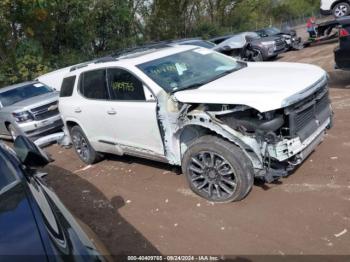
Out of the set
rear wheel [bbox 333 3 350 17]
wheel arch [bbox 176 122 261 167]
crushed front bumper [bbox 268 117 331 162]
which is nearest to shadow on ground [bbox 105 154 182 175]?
wheel arch [bbox 176 122 261 167]

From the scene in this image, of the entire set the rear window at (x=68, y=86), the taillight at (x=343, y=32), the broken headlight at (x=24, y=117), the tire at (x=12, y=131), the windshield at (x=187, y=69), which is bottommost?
the tire at (x=12, y=131)

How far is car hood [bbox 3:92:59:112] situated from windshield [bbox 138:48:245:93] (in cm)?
494

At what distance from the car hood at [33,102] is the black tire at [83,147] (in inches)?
108

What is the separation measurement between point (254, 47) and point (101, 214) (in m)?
12.6

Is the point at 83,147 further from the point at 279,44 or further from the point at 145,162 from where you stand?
the point at 279,44

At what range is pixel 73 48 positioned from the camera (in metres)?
20.0

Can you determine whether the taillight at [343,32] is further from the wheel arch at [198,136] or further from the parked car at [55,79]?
the parked car at [55,79]

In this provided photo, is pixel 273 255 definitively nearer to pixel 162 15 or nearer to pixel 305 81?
pixel 305 81

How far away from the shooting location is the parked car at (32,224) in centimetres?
226

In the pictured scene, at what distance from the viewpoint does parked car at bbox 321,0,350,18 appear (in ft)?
57.8

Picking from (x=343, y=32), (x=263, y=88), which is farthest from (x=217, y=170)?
(x=343, y=32)

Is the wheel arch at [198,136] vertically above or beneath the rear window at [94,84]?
beneath

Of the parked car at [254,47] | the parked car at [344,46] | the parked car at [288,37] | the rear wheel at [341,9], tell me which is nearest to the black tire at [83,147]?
the parked car at [344,46]

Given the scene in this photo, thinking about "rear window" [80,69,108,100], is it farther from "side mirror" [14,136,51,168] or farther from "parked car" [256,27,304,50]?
"parked car" [256,27,304,50]
